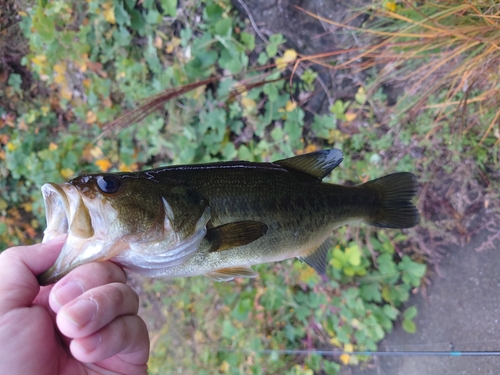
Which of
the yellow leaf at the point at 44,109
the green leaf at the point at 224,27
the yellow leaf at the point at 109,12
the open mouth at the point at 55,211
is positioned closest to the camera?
the open mouth at the point at 55,211

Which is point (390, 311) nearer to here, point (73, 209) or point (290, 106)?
point (290, 106)

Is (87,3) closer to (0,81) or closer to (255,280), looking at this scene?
(0,81)

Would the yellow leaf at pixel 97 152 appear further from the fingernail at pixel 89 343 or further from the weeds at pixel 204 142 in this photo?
the fingernail at pixel 89 343

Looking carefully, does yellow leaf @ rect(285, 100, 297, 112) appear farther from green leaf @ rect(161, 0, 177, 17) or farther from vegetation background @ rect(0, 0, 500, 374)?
green leaf @ rect(161, 0, 177, 17)

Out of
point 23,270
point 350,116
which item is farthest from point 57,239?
point 350,116

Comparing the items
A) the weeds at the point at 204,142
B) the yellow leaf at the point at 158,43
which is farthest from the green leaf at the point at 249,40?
the yellow leaf at the point at 158,43
